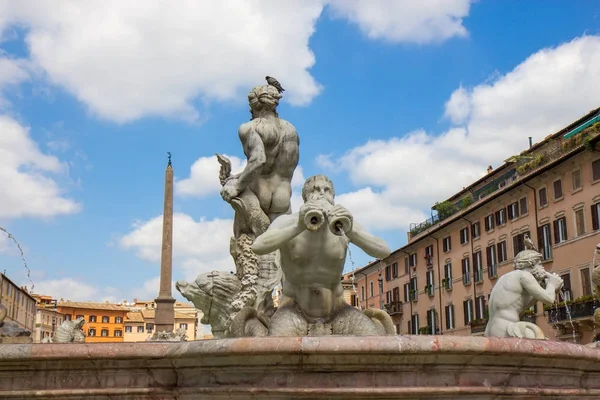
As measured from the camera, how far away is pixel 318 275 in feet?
18.8

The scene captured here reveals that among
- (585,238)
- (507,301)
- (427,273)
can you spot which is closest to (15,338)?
(507,301)

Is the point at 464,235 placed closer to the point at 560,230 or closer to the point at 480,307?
the point at 480,307

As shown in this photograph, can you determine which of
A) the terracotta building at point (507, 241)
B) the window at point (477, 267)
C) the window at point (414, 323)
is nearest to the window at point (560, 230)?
the terracotta building at point (507, 241)

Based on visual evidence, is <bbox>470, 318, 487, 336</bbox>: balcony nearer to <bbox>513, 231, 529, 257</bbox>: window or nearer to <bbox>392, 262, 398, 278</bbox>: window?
<bbox>513, 231, 529, 257</bbox>: window

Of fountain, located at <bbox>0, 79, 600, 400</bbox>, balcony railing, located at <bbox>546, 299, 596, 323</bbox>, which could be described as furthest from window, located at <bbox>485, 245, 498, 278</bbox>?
fountain, located at <bbox>0, 79, 600, 400</bbox>

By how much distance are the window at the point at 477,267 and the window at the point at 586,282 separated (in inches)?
444

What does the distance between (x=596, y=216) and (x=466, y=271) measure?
15022mm

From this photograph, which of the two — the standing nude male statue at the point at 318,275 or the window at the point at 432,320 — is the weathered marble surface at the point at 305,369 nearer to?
the standing nude male statue at the point at 318,275

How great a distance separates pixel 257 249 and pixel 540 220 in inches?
1519

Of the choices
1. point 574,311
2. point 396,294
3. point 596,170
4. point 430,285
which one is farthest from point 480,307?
point 396,294

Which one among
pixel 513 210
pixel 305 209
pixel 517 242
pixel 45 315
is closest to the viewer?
pixel 305 209

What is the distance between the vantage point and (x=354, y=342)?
3.81 metres

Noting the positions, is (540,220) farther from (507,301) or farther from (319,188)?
(319,188)

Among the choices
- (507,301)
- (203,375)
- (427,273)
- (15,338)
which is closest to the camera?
(203,375)
